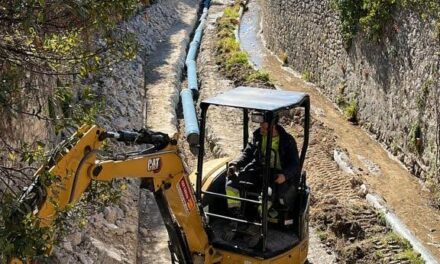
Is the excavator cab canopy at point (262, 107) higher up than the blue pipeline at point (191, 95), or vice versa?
the excavator cab canopy at point (262, 107)

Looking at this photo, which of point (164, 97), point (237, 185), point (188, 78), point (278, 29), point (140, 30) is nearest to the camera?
point (237, 185)

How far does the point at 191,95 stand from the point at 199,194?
38.0 ft

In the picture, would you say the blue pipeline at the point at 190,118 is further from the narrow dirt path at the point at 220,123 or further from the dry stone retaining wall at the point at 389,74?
the dry stone retaining wall at the point at 389,74

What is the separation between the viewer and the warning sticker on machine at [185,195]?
22.7 ft

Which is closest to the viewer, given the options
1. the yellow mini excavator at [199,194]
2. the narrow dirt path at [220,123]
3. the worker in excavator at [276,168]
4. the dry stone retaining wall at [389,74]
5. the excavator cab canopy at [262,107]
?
the yellow mini excavator at [199,194]

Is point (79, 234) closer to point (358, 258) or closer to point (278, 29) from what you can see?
point (358, 258)

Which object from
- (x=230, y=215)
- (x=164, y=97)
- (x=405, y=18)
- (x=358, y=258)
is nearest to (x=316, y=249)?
(x=358, y=258)

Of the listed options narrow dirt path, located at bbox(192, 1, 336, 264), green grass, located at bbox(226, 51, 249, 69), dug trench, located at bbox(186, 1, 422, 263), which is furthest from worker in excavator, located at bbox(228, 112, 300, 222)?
green grass, located at bbox(226, 51, 249, 69)

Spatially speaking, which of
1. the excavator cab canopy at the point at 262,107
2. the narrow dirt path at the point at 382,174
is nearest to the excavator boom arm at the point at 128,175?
the excavator cab canopy at the point at 262,107

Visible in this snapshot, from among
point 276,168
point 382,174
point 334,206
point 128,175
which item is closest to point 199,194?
point 276,168

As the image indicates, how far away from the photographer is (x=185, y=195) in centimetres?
704

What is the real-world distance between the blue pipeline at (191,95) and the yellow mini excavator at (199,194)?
652cm

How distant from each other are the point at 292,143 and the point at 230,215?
4.18 feet

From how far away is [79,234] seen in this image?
8.67 meters
